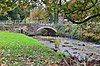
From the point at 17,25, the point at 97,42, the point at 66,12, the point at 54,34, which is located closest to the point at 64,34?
the point at 54,34

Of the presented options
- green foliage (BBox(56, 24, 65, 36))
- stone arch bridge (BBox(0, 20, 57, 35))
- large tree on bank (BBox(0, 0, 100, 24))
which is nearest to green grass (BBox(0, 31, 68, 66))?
large tree on bank (BBox(0, 0, 100, 24))

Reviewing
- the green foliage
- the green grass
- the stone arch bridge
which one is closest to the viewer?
the green grass

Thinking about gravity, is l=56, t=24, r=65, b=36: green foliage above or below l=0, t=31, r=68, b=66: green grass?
below

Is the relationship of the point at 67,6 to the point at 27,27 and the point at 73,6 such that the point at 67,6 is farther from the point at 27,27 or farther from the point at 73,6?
the point at 27,27

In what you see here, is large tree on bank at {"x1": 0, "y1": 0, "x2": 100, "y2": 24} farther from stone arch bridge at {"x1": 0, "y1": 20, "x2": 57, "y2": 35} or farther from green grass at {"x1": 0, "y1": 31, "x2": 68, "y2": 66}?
stone arch bridge at {"x1": 0, "y1": 20, "x2": 57, "y2": 35}

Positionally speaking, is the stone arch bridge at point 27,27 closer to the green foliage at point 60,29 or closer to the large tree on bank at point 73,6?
the green foliage at point 60,29

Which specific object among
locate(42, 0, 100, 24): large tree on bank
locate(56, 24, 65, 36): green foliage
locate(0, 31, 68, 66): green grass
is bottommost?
locate(56, 24, 65, 36): green foliage

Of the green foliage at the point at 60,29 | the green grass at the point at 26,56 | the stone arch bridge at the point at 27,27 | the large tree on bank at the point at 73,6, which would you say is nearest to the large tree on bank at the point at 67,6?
the large tree on bank at the point at 73,6

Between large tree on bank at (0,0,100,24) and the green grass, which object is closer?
large tree on bank at (0,0,100,24)

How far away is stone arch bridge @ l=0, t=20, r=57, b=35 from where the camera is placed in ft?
153

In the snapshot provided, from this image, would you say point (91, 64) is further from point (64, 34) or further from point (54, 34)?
point (54, 34)

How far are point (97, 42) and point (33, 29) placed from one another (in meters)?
18.8

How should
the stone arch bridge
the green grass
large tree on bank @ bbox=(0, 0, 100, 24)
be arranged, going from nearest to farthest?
large tree on bank @ bbox=(0, 0, 100, 24) → the green grass → the stone arch bridge

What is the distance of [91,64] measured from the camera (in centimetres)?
423
